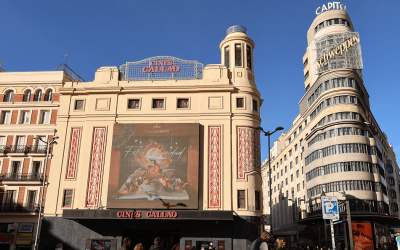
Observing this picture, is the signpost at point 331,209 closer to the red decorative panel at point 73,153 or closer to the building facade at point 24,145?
the red decorative panel at point 73,153

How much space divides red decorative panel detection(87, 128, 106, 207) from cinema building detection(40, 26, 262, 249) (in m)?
0.10

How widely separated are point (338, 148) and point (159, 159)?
33.2 m

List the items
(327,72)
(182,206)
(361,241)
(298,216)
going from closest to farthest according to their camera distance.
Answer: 1. (182,206)
2. (361,241)
3. (327,72)
4. (298,216)

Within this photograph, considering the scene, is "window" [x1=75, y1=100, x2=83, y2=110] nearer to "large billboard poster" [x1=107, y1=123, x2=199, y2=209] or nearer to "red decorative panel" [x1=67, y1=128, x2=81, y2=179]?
"red decorative panel" [x1=67, y1=128, x2=81, y2=179]

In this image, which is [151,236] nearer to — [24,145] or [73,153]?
[73,153]

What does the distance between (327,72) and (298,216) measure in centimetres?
3111

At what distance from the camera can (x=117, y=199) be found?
1298 inches

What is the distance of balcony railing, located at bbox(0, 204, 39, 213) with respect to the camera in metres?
35.2

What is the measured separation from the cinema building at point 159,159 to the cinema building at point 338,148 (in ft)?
57.8

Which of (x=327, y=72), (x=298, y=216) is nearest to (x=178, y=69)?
(x=327, y=72)

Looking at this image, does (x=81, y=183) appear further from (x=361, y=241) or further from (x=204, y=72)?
(x=361, y=241)

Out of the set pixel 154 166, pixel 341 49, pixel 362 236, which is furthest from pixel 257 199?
pixel 341 49

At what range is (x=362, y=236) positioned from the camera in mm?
51438

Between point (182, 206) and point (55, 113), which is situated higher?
point (55, 113)
